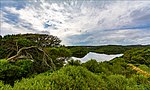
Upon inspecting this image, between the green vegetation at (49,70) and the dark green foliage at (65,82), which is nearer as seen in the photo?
the dark green foliage at (65,82)

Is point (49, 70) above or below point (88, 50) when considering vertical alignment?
above

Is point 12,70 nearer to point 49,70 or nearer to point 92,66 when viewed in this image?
point 49,70

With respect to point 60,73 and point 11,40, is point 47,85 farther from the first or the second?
point 11,40

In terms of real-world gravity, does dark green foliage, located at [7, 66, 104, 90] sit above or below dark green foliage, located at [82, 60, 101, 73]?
above

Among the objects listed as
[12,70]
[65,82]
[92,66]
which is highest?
[65,82]

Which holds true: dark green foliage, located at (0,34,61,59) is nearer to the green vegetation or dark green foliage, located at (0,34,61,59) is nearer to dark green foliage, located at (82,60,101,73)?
the green vegetation

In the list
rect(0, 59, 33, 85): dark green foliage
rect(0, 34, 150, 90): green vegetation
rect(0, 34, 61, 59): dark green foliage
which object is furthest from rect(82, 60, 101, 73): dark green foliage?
rect(0, 34, 61, 59): dark green foliage

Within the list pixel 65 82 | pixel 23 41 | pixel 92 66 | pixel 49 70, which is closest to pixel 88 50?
pixel 23 41

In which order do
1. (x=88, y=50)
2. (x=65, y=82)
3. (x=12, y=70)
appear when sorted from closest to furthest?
(x=65, y=82) → (x=12, y=70) → (x=88, y=50)

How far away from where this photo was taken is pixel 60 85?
5520 millimetres

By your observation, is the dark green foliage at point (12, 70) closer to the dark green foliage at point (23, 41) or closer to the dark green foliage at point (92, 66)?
the dark green foliage at point (23, 41)

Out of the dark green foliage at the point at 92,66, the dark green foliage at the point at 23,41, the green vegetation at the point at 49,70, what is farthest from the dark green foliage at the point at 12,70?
the dark green foliage at the point at 92,66

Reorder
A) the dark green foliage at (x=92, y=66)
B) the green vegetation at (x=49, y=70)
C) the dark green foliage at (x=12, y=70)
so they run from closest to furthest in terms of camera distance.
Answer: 1. the green vegetation at (x=49, y=70)
2. the dark green foliage at (x=92, y=66)
3. the dark green foliage at (x=12, y=70)

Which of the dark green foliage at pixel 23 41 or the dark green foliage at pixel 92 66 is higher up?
the dark green foliage at pixel 23 41
